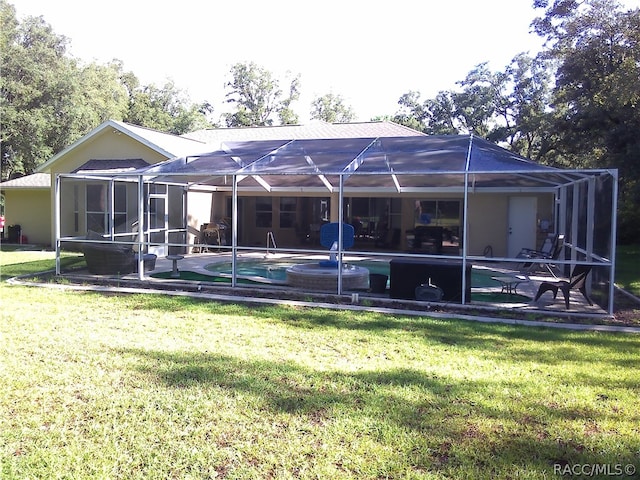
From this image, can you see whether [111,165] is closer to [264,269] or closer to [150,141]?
[150,141]

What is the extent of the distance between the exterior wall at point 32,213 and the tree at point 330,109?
32.1 metres

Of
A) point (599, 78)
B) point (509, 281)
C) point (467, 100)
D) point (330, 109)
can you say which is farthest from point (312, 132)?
point (330, 109)

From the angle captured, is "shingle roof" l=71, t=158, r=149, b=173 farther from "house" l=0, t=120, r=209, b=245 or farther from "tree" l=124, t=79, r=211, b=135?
"tree" l=124, t=79, r=211, b=135

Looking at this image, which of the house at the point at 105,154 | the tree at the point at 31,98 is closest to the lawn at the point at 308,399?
the house at the point at 105,154

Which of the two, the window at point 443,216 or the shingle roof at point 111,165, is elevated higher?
the shingle roof at point 111,165

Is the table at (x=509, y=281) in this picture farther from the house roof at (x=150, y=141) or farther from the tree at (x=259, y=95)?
the tree at (x=259, y=95)

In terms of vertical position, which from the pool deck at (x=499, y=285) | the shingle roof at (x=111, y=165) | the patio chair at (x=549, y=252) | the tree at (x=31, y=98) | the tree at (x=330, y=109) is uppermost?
the tree at (x=330, y=109)

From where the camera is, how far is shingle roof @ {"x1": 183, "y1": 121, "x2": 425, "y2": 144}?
20.7m

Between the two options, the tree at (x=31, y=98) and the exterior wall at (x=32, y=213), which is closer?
the exterior wall at (x=32, y=213)

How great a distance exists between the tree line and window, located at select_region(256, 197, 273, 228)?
1152 centimetres

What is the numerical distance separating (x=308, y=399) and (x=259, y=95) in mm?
44858

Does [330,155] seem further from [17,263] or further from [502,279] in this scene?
[17,263]

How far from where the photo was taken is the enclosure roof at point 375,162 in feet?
30.3

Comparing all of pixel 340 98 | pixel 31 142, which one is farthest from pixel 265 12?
pixel 340 98
